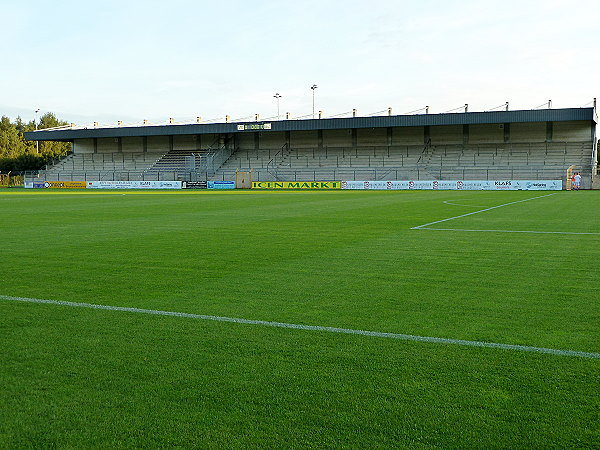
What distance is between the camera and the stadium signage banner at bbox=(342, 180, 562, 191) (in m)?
48.5

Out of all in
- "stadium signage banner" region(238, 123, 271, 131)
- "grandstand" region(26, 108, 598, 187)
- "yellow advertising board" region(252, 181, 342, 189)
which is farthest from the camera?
"stadium signage banner" region(238, 123, 271, 131)

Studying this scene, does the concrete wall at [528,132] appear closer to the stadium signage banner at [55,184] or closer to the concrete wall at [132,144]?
the concrete wall at [132,144]

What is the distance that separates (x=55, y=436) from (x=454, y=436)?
2.00m

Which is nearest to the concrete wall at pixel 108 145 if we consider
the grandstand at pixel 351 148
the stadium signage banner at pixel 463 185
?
the grandstand at pixel 351 148

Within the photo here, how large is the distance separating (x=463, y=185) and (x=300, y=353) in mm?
49163

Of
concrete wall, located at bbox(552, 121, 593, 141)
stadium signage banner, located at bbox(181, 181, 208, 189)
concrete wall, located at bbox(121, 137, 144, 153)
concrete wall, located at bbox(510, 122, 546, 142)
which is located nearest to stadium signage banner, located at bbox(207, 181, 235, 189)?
stadium signage banner, located at bbox(181, 181, 208, 189)

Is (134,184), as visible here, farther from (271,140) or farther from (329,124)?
(329,124)

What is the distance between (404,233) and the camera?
1225cm

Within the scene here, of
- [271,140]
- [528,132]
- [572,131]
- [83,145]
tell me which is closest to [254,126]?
[271,140]

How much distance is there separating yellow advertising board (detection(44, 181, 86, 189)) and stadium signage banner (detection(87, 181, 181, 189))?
4.12ft

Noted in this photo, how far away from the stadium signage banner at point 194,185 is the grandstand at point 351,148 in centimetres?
267

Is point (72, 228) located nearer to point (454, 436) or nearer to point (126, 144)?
point (454, 436)

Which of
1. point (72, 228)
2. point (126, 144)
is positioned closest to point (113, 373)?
point (72, 228)

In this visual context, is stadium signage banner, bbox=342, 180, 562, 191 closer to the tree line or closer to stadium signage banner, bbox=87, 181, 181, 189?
stadium signage banner, bbox=87, 181, 181, 189
